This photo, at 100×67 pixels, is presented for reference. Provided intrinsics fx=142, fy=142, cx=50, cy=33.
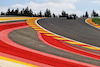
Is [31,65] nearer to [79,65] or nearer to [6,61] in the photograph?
[6,61]

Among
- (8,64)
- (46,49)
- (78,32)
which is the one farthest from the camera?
(78,32)

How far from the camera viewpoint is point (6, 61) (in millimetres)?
6367

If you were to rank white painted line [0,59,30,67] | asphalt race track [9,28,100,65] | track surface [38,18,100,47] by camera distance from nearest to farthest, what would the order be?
white painted line [0,59,30,67] → asphalt race track [9,28,100,65] → track surface [38,18,100,47]

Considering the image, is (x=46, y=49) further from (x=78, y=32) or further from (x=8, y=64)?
(x=78, y=32)

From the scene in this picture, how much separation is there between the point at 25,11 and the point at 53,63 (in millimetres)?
144645

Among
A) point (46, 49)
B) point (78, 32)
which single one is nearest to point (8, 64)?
point (46, 49)

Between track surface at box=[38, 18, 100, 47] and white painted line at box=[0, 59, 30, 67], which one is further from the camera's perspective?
track surface at box=[38, 18, 100, 47]

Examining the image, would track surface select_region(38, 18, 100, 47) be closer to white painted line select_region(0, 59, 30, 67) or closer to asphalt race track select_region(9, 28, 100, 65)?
asphalt race track select_region(9, 28, 100, 65)

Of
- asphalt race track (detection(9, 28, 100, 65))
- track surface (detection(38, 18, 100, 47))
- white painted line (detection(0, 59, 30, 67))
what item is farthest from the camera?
track surface (detection(38, 18, 100, 47))

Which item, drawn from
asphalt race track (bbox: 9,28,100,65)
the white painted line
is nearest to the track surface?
asphalt race track (bbox: 9,28,100,65)

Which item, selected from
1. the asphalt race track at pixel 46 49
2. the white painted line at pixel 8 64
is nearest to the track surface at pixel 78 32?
the asphalt race track at pixel 46 49

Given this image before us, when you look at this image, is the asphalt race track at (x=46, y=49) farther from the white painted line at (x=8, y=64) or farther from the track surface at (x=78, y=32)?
the track surface at (x=78, y=32)

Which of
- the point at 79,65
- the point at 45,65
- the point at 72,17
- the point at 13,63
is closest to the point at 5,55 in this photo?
the point at 13,63

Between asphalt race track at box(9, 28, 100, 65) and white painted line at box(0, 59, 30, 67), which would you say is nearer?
white painted line at box(0, 59, 30, 67)
